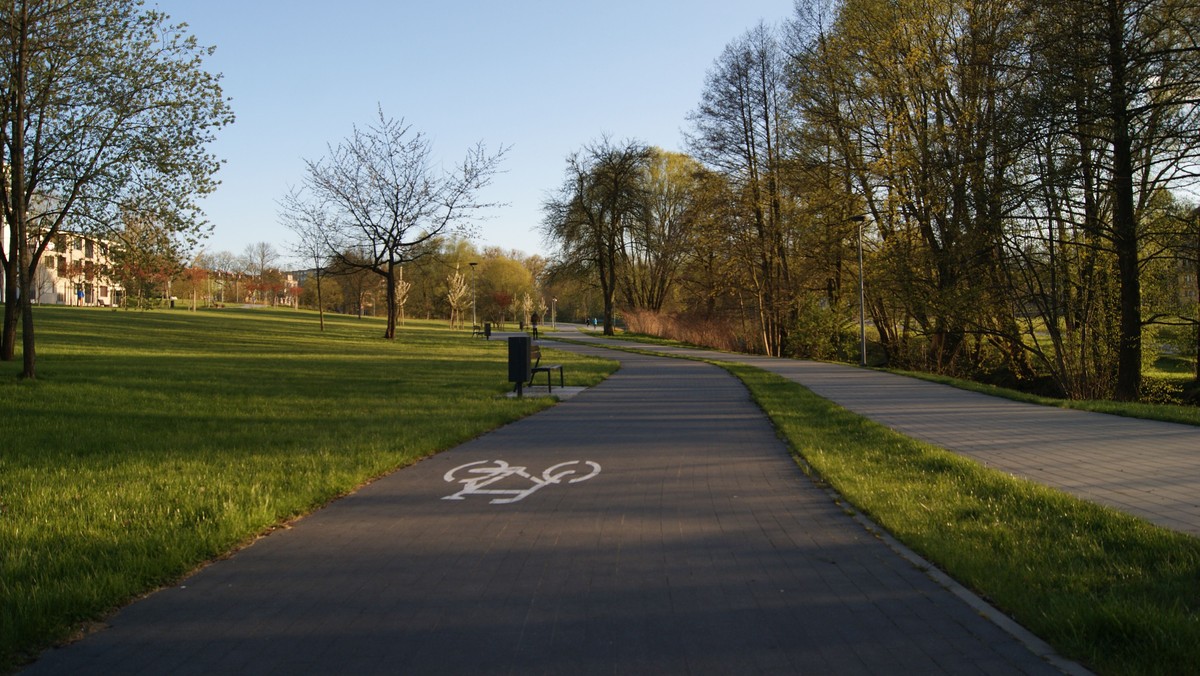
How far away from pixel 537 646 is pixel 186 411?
10.8 meters

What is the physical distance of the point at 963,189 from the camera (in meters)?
24.4

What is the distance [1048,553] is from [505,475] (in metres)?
4.93

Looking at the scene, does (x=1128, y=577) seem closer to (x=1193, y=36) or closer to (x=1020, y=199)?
(x=1193, y=36)

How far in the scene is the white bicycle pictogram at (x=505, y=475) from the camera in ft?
24.7

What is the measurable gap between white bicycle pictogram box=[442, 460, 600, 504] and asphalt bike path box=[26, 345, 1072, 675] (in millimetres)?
48

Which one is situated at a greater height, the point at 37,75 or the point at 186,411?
the point at 37,75

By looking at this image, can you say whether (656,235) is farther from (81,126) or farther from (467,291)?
(81,126)

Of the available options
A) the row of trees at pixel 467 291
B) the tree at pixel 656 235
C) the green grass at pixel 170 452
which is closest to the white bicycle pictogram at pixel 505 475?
the green grass at pixel 170 452

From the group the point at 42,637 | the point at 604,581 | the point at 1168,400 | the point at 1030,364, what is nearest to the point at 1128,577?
the point at 604,581

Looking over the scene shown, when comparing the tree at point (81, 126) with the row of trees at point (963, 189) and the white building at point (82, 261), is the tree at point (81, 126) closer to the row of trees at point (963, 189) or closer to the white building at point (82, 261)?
the white building at point (82, 261)

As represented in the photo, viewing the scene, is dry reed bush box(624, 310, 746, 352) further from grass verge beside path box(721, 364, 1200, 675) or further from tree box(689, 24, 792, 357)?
grass verge beside path box(721, 364, 1200, 675)

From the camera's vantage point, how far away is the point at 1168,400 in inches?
878

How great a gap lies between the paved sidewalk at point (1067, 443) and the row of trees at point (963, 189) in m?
5.78

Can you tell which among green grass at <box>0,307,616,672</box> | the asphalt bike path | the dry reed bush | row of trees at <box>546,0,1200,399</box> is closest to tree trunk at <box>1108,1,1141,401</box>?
row of trees at <box>546,0,1200,399</box>
